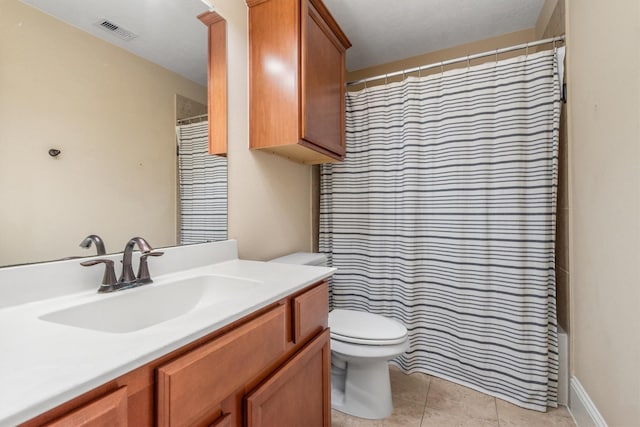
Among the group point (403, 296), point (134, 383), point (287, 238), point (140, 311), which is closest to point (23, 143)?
point (140, 311)

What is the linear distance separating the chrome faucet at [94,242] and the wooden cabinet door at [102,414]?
0.61 m

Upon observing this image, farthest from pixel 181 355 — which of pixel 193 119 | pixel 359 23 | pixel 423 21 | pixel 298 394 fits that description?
pixel 423 21

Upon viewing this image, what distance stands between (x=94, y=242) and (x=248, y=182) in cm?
78

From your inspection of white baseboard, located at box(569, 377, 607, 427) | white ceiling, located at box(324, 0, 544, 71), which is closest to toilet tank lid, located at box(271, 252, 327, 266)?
white baseboard, located at box(569, 377, 607, 427)

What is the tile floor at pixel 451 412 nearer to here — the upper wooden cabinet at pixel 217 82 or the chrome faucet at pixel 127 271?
the chrome faucet at pixel 127 271

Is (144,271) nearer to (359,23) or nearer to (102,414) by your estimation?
(102,414)

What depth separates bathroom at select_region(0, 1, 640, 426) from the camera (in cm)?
95

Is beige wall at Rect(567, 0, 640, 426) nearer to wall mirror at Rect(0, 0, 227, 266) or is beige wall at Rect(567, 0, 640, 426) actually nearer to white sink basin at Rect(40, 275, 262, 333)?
white sink basin at Rect(40, 275, 262, 333)

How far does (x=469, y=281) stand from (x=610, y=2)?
53.5 inches

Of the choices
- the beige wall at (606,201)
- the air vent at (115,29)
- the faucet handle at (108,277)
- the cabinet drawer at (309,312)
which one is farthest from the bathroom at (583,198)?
the cabinet drawer at (309,312)

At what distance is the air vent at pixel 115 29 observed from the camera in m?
1.00

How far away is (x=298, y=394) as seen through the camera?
1.00 metres

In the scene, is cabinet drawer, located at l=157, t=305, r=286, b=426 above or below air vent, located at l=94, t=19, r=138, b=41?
below

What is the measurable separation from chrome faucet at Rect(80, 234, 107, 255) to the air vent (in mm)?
686
